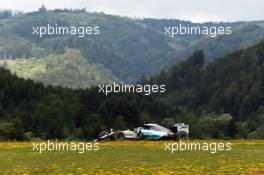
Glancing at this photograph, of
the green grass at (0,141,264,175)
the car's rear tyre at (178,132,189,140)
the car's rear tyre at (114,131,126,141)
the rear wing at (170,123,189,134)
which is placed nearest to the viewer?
the green grass at (0,141,264,175)

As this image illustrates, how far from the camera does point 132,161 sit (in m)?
27.8

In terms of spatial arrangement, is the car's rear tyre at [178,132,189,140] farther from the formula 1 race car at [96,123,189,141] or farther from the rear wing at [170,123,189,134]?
the rear wing at [170,123,189,134]

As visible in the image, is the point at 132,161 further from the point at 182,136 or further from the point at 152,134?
the point at 152,134

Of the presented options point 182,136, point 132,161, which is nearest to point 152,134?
point 182,136

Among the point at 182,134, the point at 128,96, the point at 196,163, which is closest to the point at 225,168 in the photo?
the point at 196,163

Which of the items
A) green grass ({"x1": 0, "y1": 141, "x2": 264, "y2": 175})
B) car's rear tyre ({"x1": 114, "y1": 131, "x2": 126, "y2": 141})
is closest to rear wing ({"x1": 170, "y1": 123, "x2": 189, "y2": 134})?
car's rear tyre ({"x1": 114, "y1": 131, "x2": 126, "y2": 141})

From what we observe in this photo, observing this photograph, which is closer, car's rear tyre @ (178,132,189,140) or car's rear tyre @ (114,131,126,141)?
car's rear tyre @ (178,132,189,140)

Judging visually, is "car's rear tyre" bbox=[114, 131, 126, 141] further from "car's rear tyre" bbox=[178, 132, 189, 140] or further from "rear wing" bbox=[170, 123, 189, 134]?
"car's rear tyre" bbox=[178, 132, 189, 140]

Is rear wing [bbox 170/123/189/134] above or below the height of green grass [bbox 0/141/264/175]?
above

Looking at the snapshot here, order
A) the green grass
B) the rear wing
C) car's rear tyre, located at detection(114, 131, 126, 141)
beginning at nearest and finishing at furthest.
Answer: the green grass
car's rear tyre, located at detection(114, 131, 126, 141)
the rear wing

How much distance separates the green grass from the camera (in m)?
24.2

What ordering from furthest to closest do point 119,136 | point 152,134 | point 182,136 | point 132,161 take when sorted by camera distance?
point 152,134 < point 119,136 < point 182,136 < point 132,161


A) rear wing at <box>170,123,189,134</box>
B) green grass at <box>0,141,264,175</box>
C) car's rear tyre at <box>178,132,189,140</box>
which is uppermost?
rear wing at <box>170,123,189,134</box>

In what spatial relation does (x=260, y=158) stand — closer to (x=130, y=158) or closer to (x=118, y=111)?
(x=130, y=158)
